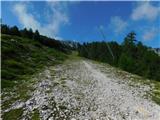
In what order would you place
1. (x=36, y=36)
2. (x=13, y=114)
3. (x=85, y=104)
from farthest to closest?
(x=36, y=36), (x=85, y=104), (x=13, y=114)

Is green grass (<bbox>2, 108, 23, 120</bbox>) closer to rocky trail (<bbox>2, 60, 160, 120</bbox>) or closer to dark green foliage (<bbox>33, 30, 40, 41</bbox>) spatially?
rocky trail (<bbox>2, 60, 160, 120</bbox>)

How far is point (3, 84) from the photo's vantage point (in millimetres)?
35344

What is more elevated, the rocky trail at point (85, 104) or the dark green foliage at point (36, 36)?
the dark green foliage at point (36, 36)

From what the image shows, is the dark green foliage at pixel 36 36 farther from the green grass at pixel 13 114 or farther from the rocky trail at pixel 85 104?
the green grass at pixel 13 114

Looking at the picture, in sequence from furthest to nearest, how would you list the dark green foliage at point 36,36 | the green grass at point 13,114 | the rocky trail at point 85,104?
the dark green foliage at point 36,36 < the green grass at point 13,114 < the rocky trail at point 85,104

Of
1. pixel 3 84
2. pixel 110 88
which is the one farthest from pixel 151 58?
pixel 3 84

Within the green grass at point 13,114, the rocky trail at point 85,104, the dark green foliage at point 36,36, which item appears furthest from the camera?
the dark green foliage at point 36,36

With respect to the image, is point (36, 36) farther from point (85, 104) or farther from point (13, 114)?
point (13, 114)

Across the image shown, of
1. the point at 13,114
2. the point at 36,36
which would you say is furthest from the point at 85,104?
the point at 36,36

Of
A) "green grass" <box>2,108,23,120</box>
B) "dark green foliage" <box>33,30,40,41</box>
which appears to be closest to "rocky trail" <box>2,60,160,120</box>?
"green grass" <box>2,108,23,120</box>

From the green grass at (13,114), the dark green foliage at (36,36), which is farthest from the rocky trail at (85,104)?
the dark green foliage at (36,36)

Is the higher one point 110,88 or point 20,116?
point 110,88

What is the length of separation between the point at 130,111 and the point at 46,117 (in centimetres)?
724

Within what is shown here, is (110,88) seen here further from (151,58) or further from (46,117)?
(151,58)
